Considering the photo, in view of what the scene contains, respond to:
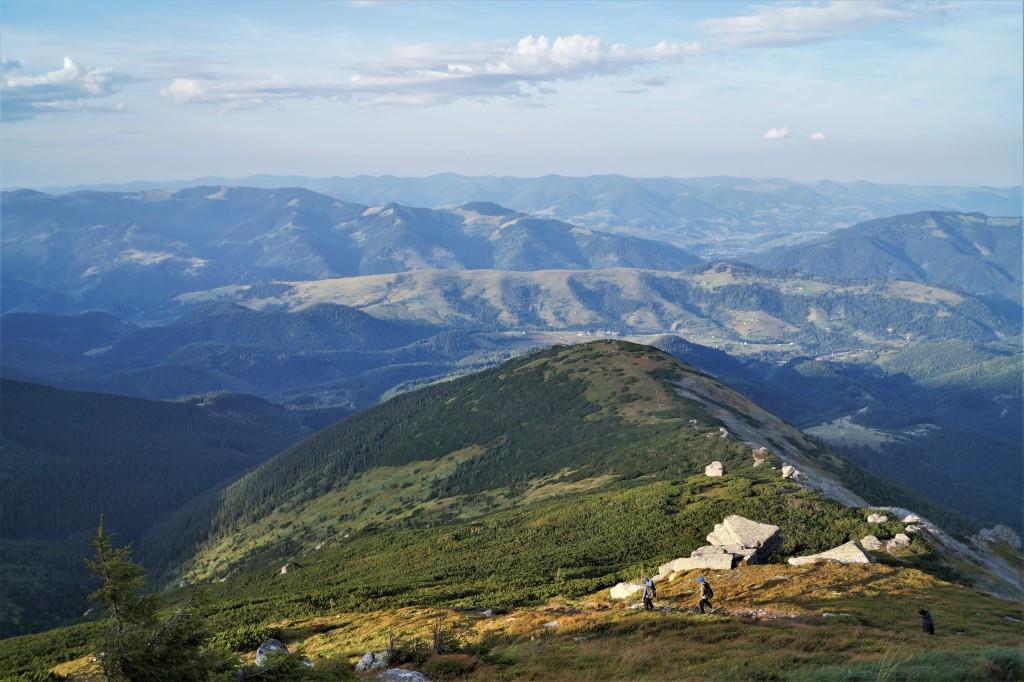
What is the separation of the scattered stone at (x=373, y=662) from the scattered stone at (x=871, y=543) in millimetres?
48310

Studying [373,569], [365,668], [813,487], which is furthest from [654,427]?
[365,668]

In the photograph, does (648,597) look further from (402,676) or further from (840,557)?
(840,557)

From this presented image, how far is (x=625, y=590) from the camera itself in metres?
60.0

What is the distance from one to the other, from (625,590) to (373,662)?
2296 centimetres

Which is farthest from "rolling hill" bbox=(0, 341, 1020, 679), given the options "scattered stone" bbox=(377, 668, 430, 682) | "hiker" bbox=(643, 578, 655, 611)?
"hiker" bbox=(643, 578, 655, 611)

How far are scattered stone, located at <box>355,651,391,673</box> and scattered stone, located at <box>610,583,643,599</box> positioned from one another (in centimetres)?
2131

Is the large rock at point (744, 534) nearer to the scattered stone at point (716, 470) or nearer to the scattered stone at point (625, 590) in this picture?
the scattered stone at point (625, 590)

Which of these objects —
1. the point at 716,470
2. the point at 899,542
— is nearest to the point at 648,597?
the point at 899,542

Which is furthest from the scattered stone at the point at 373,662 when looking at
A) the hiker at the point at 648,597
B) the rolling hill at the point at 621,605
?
the hiker at the point at 648,597

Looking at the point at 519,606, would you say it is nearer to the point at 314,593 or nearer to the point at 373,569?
the point at 314,593

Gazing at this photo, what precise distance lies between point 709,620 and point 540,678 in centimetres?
1448

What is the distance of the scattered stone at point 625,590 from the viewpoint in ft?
194

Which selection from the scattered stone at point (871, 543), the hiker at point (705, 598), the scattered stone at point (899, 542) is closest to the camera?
the hiker at point (705, 598)

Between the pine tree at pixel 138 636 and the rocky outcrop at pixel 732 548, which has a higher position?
the pine tree at pixel 138 636
